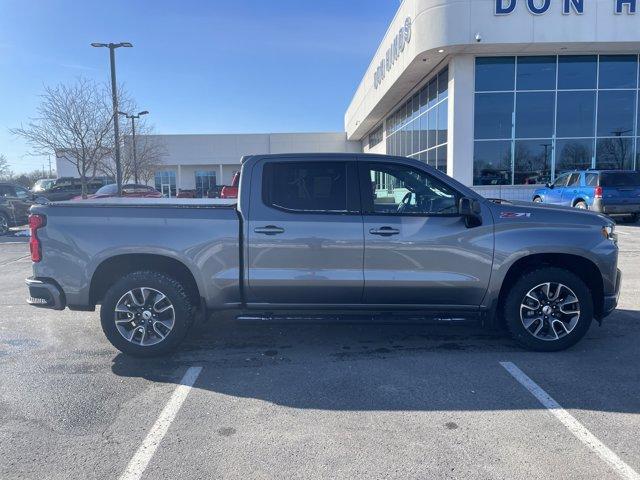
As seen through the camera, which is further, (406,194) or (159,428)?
(406,194)

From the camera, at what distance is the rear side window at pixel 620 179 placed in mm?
15750

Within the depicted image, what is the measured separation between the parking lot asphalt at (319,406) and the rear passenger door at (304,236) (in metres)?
0.69

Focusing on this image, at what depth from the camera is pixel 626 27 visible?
694 inches

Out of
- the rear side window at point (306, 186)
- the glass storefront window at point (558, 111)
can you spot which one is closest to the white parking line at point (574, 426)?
the rear side window at point (306, 186)

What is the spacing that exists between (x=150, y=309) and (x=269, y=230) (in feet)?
4.54

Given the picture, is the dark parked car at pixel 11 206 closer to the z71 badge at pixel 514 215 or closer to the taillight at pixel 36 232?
the taillight at pixel 36 232

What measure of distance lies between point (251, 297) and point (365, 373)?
128 centimetres

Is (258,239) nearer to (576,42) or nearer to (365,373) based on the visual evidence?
(365,373)

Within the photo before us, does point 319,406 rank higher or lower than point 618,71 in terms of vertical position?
lower

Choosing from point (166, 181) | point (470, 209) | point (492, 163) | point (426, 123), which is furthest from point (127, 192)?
point (166, 181)

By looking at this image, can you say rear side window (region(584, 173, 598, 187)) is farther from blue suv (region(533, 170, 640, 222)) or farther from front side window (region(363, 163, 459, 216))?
front side window (region(363, 163, 459, 216))

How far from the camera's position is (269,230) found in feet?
15.1

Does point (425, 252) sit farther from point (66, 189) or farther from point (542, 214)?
point (66, 189)

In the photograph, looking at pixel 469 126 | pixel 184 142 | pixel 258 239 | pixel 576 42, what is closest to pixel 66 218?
pixel 258 239
